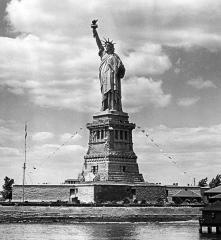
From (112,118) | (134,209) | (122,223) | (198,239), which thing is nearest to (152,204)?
(134,209)

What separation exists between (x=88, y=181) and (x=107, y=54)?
21.7m

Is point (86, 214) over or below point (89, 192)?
below

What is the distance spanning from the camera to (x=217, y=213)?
70.1 metres

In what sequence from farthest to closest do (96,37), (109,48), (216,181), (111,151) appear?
(216,181), (96,37), (109,48), (111,151)

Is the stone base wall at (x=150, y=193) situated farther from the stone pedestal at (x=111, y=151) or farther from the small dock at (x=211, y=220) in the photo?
the small dock at (x=211, y=220)

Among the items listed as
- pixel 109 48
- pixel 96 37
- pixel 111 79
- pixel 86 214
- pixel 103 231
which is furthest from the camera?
pixel 96 37

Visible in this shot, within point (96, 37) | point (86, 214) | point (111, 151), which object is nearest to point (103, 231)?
point (86, 214)

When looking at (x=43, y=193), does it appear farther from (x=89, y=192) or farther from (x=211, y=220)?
(x=211, y=220)

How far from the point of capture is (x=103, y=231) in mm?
70125

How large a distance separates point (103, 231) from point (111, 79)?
134 feet

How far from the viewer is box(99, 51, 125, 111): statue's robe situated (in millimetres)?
106500

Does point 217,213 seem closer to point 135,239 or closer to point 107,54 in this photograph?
point 135,239

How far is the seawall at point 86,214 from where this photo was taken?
85.0 m

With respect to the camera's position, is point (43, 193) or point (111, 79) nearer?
point (43, 193)
